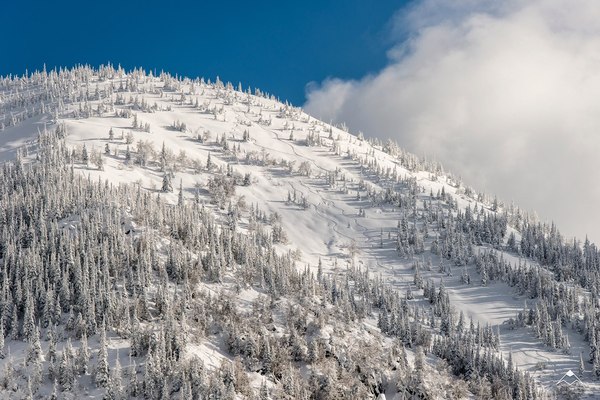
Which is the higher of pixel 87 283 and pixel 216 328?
pixel 87 283

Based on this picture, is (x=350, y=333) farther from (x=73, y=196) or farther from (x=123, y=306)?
(x=73, y=196)

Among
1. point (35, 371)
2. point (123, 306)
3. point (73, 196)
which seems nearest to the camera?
point (35, 371)

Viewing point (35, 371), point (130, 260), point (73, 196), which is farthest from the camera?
point (73, 196)

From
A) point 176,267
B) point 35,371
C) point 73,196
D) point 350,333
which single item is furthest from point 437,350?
point 73,196

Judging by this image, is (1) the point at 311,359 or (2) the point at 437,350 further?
(2) the point at 437,350

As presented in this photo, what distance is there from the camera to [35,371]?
115062 mm

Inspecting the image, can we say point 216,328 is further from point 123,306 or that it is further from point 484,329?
point 484,329

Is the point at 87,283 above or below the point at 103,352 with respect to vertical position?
above

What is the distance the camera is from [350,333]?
163250 mm

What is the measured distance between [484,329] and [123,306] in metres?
124

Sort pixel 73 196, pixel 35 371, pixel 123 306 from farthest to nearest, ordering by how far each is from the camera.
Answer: pixel 73 196
pixel 123 306
pixel 35 371

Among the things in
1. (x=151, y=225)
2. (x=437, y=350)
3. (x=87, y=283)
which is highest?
(x=151, y=225)

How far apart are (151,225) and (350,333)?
237 ft

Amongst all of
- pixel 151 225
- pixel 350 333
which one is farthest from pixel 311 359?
pixel 151 225
